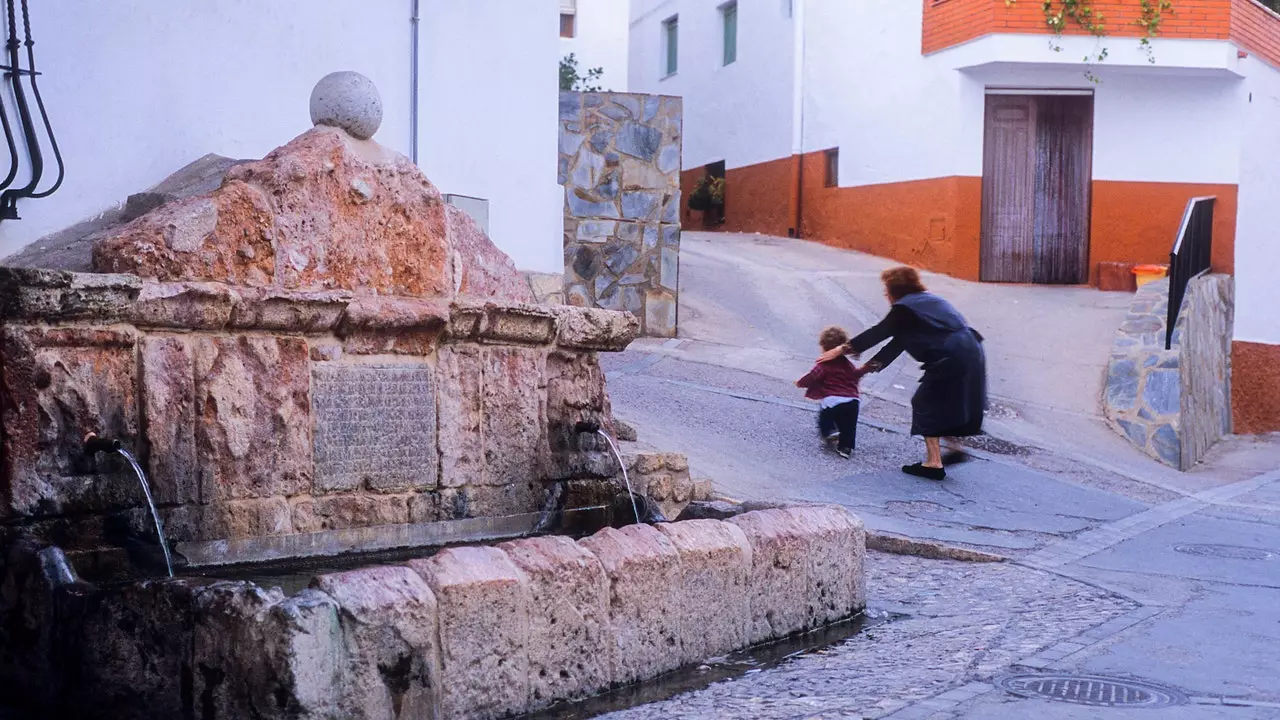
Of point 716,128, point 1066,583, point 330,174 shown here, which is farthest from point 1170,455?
point 716,128

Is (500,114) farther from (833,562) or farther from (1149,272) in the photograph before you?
(1149,272)

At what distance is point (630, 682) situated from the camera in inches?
199

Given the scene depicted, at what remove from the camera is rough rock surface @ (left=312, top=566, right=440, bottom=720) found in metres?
4.07

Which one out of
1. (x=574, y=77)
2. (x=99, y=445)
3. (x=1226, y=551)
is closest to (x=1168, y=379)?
(x=1226, y=551)

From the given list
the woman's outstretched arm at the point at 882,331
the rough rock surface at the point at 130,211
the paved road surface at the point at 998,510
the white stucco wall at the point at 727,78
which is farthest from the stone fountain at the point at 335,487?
the white stucco wall at the point at 727,78

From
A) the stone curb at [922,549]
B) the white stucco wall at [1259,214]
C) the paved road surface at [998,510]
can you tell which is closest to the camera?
the paved road surface at [998,510]

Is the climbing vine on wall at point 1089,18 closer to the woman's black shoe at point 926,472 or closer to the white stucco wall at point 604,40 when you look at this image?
the woman's black shoe at point 926,472

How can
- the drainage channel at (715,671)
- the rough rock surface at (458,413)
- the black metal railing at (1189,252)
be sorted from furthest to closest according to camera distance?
the black metal railing at (1189,252)
the rough rock surface at (458,413)
the drainage channel at (715,671)

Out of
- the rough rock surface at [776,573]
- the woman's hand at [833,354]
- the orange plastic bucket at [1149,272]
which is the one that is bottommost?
the rough rock surface at [776,573]

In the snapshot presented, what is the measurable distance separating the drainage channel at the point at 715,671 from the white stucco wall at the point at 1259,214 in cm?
1261

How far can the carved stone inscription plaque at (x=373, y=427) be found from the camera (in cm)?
560

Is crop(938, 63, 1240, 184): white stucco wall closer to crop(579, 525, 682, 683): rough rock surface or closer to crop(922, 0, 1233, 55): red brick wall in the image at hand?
crop(922, 0, 1233, 55): red brick wall

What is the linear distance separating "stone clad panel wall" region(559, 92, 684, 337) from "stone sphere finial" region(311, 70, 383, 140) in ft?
25.0

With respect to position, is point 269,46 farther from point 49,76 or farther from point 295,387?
point 295,387
